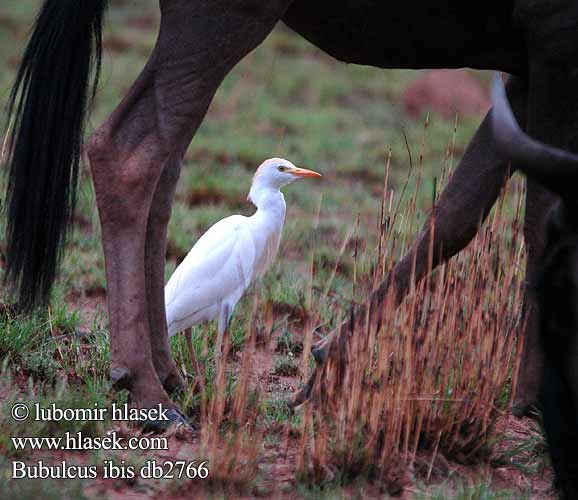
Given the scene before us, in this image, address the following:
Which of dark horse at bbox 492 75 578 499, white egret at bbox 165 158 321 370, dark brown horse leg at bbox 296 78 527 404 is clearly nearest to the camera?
dark horse at bbox 492 75 578 499

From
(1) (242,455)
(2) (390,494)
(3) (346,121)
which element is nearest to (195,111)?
(1) (242,455)

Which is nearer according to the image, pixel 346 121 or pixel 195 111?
pixel 195 111

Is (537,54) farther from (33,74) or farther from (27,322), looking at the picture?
(27,322)

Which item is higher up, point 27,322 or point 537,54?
point 537,54

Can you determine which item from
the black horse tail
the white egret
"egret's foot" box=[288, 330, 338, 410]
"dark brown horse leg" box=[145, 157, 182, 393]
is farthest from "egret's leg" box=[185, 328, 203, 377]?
the black horse tail

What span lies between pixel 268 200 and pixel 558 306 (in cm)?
200

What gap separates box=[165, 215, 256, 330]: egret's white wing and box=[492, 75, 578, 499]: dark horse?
5.68 ft

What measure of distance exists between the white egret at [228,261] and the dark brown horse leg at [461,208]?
2.17 ft

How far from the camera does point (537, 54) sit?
12.7ft

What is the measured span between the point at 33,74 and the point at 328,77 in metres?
8.75

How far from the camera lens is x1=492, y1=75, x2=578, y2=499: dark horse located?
2896mm

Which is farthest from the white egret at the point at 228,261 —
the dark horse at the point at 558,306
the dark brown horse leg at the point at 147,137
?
the dark horse at the point at 558,306

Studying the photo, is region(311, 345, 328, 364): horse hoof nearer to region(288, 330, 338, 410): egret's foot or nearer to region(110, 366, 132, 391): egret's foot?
region(288, 330, 338, 410): egret's foot

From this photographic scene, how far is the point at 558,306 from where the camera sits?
2932 millimetres
